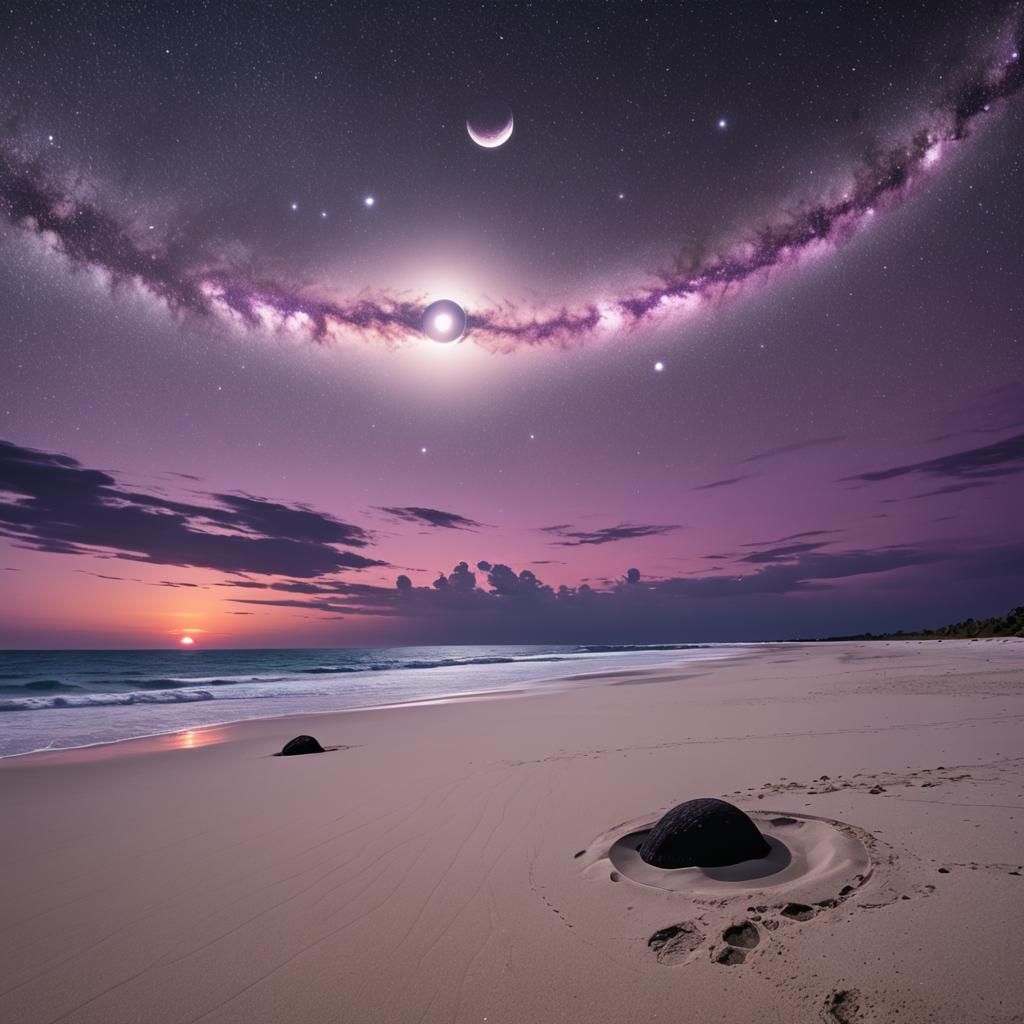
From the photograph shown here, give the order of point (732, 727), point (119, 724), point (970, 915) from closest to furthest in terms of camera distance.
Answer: point (970, 915) → point (732, 727) → point (119, 724)

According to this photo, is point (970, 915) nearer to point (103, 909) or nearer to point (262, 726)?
point (103, 909)

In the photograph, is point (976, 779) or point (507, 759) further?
point (507, 759)

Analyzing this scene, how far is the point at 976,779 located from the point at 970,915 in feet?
9.96

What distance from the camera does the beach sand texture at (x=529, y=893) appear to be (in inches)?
104

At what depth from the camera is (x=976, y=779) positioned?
5195 mm

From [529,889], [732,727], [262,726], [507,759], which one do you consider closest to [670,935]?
[529,889]

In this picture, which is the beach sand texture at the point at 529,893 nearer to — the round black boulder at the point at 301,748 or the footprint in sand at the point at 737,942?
the footprint in sand at the point at 737,942

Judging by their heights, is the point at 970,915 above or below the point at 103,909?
above

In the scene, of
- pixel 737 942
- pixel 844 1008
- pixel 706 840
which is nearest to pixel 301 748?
pixel 706 840

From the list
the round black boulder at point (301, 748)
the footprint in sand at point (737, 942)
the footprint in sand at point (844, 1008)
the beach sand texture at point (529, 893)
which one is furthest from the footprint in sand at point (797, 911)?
the round black boulder at point (301, 748)

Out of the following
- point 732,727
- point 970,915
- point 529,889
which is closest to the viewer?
point 970,915

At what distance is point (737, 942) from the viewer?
293 centimetres

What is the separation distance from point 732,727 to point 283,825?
7082 millimetres

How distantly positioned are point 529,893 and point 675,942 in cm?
108
